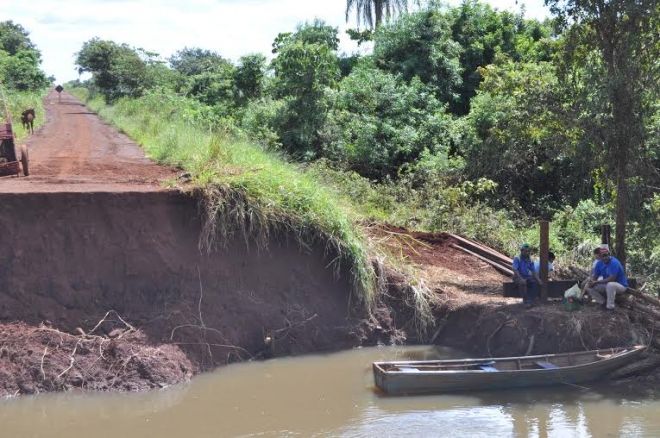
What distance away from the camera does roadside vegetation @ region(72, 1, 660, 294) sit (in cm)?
1280

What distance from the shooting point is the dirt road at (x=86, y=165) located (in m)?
12.6

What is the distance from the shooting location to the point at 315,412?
32.8ft

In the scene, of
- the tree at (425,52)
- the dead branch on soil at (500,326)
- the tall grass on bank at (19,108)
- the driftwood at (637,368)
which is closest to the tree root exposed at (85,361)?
the dead branch on soil at (500,326)

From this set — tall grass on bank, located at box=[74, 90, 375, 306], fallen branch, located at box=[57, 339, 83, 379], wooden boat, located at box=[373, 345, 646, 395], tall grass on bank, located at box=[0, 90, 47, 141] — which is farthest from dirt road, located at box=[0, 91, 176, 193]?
wooden boat, located at box=[373, 345, 646, 395]

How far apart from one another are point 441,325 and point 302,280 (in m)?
2.44

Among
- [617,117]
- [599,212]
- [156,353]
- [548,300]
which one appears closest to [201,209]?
[156,353]

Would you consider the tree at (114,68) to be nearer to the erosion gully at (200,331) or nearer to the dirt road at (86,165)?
the dirt road at (86,165)

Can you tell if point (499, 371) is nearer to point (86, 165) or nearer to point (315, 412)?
point (315, 412)

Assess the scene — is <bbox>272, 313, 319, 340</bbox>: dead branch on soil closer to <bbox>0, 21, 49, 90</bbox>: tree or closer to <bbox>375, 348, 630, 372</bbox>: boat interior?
<bbox>375, 348, 630, 372</bbox>: boat interior

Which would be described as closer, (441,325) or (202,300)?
(202,300)

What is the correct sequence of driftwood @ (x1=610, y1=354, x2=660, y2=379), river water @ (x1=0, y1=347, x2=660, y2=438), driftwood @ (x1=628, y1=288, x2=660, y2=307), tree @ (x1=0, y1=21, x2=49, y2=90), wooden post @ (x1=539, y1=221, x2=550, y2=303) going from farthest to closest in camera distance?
1. tree @ (x1=0, y1=21, x2=49, y2=90)
2. wooden post @ (x1=539, y1=221, x2=550, y2=303)
3. driftwood @ (x1=628, y1=288, x2=660, y2=307)
4. driftwood @ (x1=610, y1=354, x2=660, y2=379)
5. river water @ (x1=0, y1=347, x2=660, y2=438)

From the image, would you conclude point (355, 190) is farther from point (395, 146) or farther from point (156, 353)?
point (156, 353)

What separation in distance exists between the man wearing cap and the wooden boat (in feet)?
5.28

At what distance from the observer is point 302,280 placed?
42.3ft
